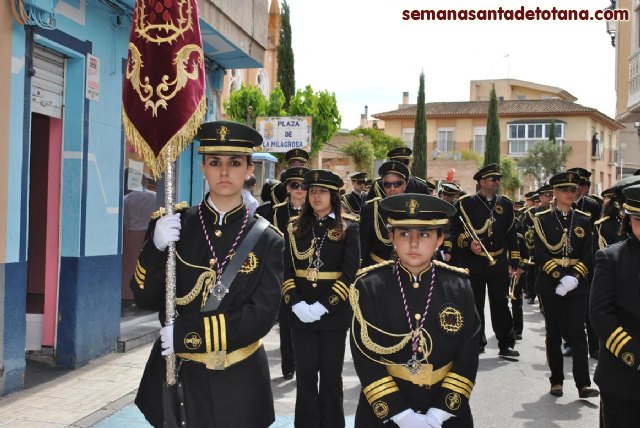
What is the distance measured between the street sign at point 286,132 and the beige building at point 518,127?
51917mm

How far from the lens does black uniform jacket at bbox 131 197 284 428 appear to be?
11.5ft

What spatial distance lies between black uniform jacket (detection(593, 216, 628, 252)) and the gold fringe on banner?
209 inches

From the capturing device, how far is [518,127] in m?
68.3

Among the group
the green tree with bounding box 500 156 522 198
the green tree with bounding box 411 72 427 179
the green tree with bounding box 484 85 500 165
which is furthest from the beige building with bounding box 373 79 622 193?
the green tree with bounding box 411 72 427 179

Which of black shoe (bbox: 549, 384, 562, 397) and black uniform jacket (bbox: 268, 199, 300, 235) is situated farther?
black uniform jacket (bbox: 268, 199, 300, 235)

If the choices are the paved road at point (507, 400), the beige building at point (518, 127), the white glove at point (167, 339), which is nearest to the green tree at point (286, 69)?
the paved road at point (507, 400)

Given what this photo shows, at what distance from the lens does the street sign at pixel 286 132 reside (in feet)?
46.4

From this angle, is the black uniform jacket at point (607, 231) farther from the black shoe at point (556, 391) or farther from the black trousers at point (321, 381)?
the black trousers at point (321, 381)

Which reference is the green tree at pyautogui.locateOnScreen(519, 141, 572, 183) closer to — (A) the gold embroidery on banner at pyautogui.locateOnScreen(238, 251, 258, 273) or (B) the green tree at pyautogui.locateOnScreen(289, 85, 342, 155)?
(B) the green tree at pyautogui.locateOnScreen(289, 85, 342, 155)

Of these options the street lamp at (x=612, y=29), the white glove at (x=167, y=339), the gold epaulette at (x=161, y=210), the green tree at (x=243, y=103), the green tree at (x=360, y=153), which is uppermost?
the street lamp at (x=612, y=29)

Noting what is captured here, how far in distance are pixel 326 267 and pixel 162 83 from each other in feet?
8.21

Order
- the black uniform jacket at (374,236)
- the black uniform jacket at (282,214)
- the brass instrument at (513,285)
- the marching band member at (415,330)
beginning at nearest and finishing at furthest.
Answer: the marching band member at (415,330) < the black uniform jacket at (374,236) < the black uniform jacket at (282,214) < the brass instrument at (513,285)

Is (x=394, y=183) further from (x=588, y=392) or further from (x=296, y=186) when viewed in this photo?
(x=588, y=392)

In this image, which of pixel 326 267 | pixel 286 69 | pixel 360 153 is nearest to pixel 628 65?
pixel 286 69
